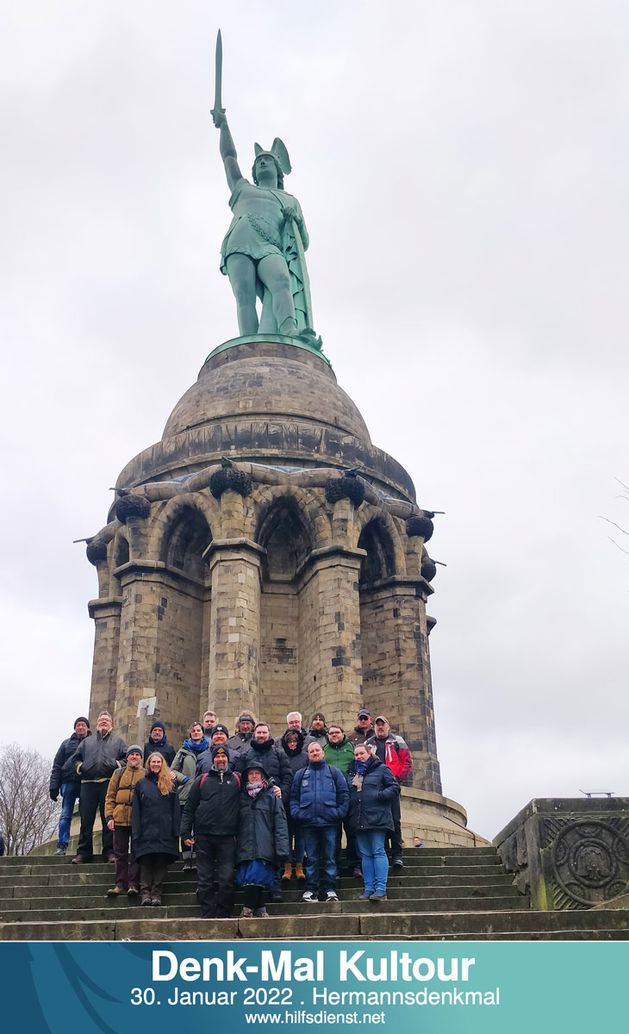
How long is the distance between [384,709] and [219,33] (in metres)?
21.1

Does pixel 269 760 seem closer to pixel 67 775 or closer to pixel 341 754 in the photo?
pixel 341 754

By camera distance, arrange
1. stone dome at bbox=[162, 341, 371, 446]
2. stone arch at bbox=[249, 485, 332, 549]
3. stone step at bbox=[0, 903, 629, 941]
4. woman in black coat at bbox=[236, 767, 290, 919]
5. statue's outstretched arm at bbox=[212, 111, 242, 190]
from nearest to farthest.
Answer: stone step at bbox=[0, 903, 629, 941], woman in black coat at bbox=[236, 767, 290, 919], stone arch at bbox=[249, 485, 332, 549], stone dome at bbox=[162, 341, 371, 446], statue's outstretched arm at bbox=[212, 111, 242, 190]

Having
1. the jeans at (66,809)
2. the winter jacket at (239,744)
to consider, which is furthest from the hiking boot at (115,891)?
the jeans at (66,809)

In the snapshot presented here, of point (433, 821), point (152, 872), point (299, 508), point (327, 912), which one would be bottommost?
point (327, 912)

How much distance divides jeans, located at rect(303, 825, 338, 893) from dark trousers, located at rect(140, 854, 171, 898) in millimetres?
1355

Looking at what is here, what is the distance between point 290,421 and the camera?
2402 centimetres

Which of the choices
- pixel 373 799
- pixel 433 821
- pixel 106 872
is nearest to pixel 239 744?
pixel 106 872

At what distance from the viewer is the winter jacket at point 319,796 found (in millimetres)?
10125

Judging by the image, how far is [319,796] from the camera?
10.2 metres

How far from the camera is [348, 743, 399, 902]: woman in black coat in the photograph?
9.84 m

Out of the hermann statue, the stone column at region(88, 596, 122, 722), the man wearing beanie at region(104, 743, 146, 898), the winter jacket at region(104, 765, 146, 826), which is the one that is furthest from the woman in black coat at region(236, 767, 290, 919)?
the hermann statue

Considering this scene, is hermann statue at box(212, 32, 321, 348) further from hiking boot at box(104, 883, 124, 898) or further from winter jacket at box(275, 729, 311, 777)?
hiking boot at box(104, 883, 124, 898)

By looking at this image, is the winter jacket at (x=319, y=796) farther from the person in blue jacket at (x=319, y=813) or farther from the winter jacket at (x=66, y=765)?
the winter jacket at (x=66, y=765)

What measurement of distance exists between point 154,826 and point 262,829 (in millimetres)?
1108
